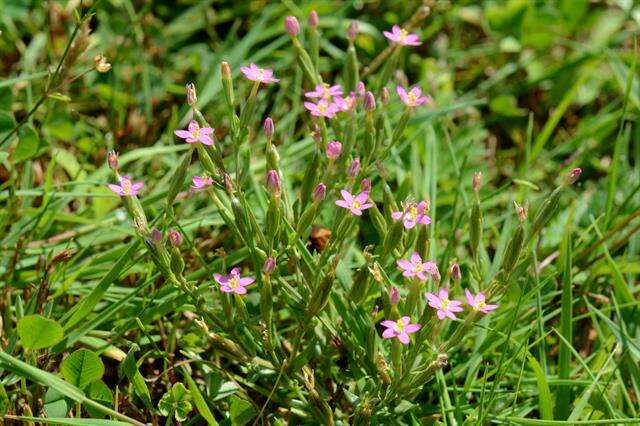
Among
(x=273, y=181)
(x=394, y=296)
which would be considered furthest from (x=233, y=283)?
(x=394, y=296)

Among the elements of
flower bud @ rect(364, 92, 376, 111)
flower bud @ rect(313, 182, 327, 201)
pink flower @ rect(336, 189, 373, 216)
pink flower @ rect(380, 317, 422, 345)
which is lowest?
pink flower @ rect(380, 317, 422, 345)

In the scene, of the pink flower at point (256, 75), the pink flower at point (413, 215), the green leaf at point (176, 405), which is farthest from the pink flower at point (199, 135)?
the green leaf at point (176, 405)

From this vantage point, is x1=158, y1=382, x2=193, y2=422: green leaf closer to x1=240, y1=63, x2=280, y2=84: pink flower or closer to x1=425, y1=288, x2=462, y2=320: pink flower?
x1=425, y1=288, x2=462, y2=320: pink flower

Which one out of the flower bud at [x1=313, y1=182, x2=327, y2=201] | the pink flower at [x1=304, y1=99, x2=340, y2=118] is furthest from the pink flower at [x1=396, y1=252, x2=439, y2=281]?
the pink flower at [x1=304, y1=99, x2=340, y2=118]

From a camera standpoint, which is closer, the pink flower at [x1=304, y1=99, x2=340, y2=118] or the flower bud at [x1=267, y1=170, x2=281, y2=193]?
the flower bud at [x1=267, y1=170, x2=281, y2=193]

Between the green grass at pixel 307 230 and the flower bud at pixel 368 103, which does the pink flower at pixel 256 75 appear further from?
the flower bud at pixel 368 103
